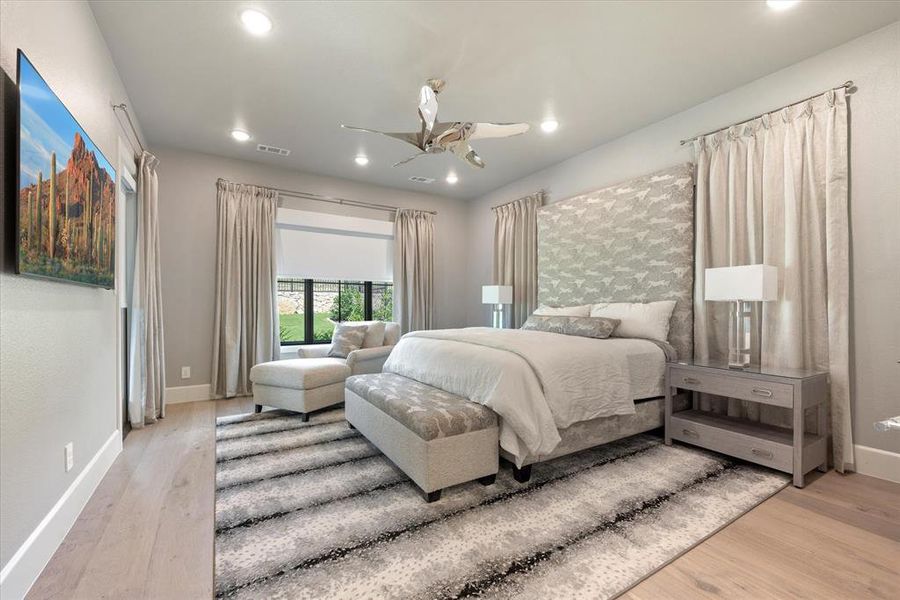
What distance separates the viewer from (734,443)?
2539 mm

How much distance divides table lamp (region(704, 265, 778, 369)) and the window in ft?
12.9

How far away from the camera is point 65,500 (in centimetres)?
180

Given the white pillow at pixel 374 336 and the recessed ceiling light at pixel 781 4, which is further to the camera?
the white pillow at pixel 374 336

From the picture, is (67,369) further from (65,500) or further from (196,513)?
(196,513)

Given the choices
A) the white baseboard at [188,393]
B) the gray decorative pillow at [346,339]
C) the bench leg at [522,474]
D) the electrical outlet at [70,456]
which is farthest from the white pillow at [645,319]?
the white baseboard at [188,393]

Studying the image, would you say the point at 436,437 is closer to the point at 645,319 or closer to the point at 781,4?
the point at 645,319

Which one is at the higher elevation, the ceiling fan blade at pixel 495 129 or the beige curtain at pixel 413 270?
the ceiling fan blade at pixel 495 129

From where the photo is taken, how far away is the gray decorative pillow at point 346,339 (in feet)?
13.7

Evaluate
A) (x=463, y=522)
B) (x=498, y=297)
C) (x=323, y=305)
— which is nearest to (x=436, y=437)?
(x=463, y=522)

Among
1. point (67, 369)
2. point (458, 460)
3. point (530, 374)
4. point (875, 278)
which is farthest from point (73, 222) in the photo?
point (875, 278)

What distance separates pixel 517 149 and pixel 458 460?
3333 millimetres

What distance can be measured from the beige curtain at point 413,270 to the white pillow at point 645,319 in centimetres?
277

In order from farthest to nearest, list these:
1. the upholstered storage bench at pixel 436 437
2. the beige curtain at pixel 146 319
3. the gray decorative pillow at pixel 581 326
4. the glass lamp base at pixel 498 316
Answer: the glass lamp base at pixel 498 316 → the beige curtain at pixel 146 319 → the gray decorative pillow at pixel 581 326 → the upholstered storage bench at pixel 436 437

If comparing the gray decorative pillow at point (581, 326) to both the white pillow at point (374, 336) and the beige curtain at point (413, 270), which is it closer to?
the white pillow at point (374, 336)
